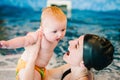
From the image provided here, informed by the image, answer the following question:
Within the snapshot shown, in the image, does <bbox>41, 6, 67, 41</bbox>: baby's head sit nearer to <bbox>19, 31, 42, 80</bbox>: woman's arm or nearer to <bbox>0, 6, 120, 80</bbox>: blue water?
<bbox>19, 31, 42, 80</bbox>: woman's arm

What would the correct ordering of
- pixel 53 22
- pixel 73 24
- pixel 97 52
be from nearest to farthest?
1. pixel 97 52
2. pixel 53 22
3. pixel 73 24

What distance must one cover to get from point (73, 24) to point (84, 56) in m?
1.52

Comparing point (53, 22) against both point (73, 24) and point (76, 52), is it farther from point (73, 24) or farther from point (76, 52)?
point (73, 24)

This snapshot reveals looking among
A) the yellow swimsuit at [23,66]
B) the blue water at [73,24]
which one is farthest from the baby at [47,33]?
the blue water at [73,24]

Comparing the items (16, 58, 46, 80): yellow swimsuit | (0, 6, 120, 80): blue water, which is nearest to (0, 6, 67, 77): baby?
(16, 58, 46, 80): yellow swimsuit

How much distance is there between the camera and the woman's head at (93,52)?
938 millimetres

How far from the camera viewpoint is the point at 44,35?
43.4 inches

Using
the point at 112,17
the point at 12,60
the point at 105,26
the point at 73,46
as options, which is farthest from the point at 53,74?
the point at 112,17

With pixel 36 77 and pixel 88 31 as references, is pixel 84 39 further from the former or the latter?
pixel 88 31

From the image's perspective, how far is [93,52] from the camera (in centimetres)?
94

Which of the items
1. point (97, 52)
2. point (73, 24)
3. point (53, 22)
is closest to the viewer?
point (97, 52)

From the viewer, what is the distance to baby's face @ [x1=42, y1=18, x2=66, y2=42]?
105cm

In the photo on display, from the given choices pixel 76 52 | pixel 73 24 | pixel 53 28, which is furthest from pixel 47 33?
pixel 73 24

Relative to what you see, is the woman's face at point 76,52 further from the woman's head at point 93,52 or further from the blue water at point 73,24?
the blue water at point 73,24
